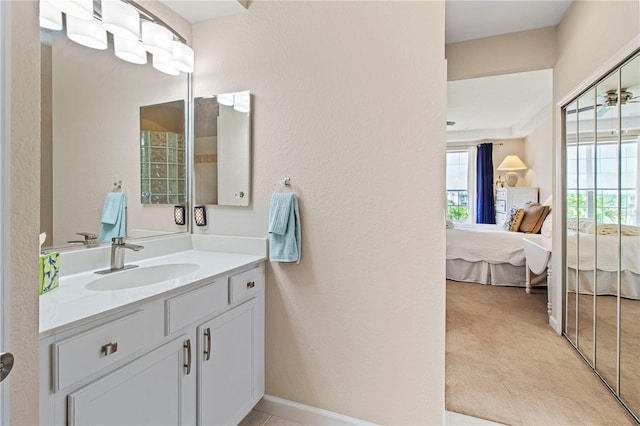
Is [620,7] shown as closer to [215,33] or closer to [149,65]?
[215,33]

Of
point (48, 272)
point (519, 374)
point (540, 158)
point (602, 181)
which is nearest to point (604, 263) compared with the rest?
point (602, 181)

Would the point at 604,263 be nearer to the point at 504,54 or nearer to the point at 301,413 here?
the point at 504,54

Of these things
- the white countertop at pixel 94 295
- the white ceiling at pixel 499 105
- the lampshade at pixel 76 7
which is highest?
the white ceiling at pixel 499 105

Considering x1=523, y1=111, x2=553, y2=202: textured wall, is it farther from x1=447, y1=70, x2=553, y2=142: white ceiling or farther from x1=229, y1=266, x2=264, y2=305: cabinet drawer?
x1=229, y1=266, x2=264, y2=305: cabinet drawer

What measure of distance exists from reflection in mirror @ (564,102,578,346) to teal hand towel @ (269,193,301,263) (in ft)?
7.07

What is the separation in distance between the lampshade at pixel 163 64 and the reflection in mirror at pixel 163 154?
177 mm

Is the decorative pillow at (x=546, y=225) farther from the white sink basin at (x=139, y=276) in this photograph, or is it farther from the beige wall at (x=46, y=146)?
the beige wall at (x=46, y=146)

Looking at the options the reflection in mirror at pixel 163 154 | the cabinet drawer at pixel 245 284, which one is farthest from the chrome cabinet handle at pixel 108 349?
the reflection in mirror at pixel 163 154

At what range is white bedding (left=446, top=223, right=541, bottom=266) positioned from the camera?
417 centimetres

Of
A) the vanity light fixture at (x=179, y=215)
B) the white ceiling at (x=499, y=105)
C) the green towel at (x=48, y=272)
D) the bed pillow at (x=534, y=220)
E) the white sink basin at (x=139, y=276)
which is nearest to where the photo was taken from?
the green towel at (x=48, y=272)

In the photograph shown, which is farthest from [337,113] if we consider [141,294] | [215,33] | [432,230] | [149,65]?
[141,294]

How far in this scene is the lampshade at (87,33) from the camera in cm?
143

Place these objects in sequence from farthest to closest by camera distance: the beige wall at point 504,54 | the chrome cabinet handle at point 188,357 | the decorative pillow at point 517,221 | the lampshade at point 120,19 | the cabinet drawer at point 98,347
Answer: the decorative pillow at point 517,221 < the beige wall at point 504,54 < the lampshade at point 120,19 < the chrome cabinet handle at point 188,357 < the cabinet drawer at point 98,347

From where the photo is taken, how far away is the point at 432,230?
60.3 inches
